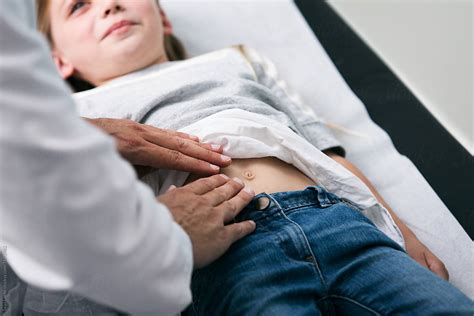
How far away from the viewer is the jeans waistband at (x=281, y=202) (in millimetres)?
911

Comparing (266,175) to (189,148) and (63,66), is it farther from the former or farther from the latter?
(63,66)

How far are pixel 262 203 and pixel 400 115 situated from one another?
0.68m

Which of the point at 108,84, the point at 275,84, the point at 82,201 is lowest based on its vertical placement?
the point at 108,84

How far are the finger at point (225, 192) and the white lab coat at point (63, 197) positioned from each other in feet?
0.79

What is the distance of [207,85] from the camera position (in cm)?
119

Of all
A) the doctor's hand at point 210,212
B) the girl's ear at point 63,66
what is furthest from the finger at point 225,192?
the girl's ear at point 63,66

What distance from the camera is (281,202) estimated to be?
0.93 meters

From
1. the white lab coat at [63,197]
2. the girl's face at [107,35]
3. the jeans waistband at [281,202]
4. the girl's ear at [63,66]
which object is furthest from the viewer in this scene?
the girl's ear at [63,66]

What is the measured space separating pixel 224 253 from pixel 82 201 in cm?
36

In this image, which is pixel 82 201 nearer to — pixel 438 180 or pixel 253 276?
pixel 253 276

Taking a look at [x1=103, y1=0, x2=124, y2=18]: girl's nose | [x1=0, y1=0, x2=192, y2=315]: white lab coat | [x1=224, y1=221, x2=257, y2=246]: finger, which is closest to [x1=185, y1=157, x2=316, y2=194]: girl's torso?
[x1=224, y1=221, x2=257, y2=246]: finger

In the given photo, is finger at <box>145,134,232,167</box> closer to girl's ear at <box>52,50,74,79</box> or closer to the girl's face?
the girl's face

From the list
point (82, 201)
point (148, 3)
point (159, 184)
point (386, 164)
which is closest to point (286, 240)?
point (159, 184)

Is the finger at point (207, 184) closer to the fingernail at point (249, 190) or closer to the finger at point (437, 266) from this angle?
the fingernail at point (249, 190)
